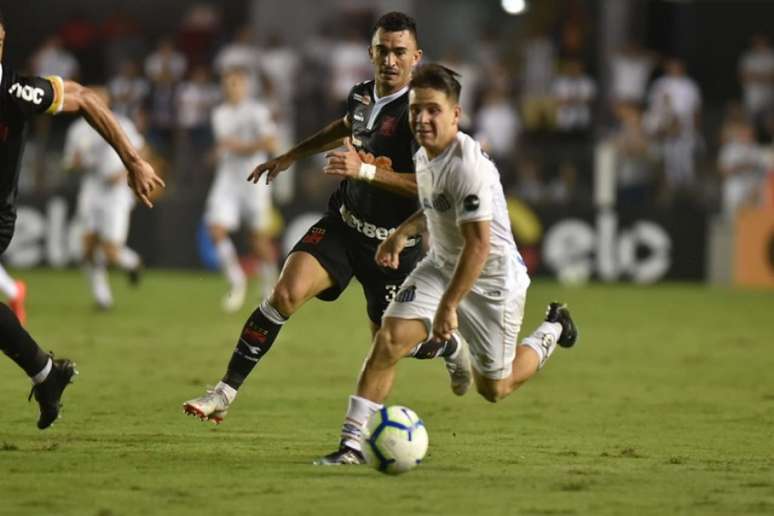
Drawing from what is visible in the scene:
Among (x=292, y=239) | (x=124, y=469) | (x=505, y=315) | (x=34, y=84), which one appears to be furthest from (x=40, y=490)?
(x=292, y=239)

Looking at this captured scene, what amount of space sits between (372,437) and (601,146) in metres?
15.3

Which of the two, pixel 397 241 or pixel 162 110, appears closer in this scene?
pixel 397 241

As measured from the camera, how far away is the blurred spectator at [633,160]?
22.2m

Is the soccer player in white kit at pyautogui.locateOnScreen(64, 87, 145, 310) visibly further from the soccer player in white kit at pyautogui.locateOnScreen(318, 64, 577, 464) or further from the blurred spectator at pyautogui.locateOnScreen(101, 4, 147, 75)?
the soccer player in white kit at pyautogui.locateOnScreen(318, 64, 577, 464)

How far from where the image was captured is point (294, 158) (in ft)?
30.0

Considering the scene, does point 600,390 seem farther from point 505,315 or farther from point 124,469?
point 124,469

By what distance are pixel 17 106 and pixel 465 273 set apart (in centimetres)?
242

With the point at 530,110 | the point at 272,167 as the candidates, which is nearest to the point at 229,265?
the point at 530,110

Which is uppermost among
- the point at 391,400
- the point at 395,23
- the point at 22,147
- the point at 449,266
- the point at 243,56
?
the point at 395,23

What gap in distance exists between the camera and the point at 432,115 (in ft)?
24.2

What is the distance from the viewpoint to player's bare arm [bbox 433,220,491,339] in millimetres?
7317

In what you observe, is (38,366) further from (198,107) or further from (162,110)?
(162,110)

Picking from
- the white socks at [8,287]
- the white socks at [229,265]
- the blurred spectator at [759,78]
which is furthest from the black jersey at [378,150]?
the blurred spectator at [759,78]

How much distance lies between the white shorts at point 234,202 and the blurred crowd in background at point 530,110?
3.69 m
